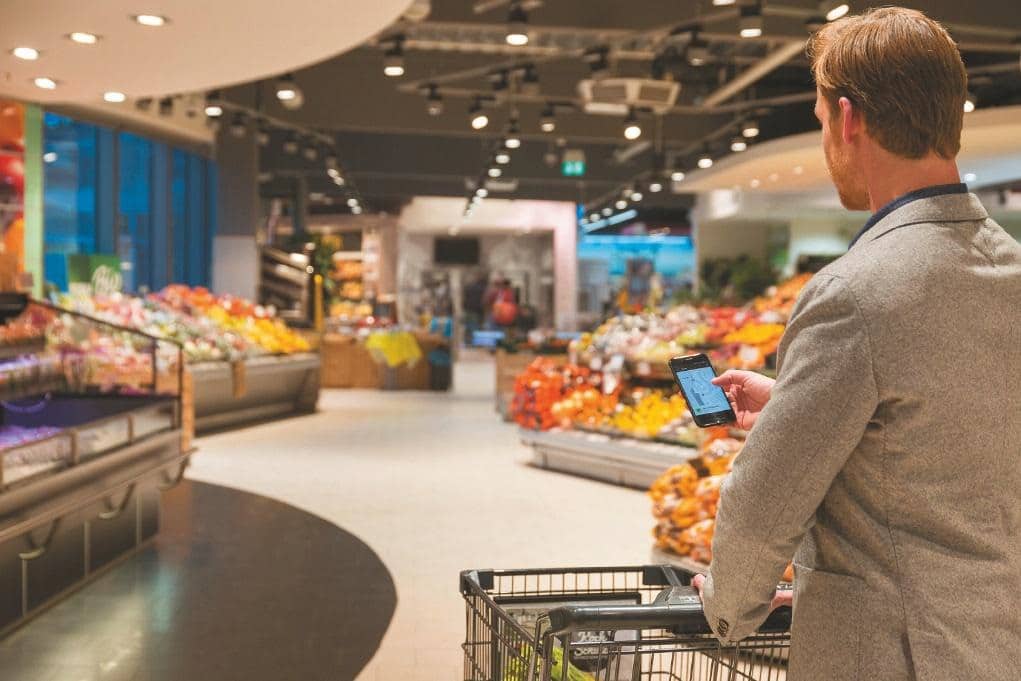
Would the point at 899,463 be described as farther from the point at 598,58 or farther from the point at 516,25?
the point at 598,58

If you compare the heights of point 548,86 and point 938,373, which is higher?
point 548,86

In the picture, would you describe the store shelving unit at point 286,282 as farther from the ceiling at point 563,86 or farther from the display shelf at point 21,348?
the display shelf at point 21,348

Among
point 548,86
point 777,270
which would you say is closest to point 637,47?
point 548,86

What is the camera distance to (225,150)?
1599cm

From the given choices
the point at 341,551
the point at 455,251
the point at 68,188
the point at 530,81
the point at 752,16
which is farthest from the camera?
the point at 455,251

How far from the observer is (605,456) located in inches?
335

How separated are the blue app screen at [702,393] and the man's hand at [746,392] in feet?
0.06

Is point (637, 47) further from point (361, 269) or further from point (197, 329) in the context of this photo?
point (361, 269)

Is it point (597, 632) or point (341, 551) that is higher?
point (597, 632)

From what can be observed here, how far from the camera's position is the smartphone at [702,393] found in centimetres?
164

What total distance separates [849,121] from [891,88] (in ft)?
0.21

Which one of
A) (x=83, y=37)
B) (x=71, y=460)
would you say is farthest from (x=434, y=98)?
(x=71, y=460)

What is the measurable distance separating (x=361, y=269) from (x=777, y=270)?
10.6m

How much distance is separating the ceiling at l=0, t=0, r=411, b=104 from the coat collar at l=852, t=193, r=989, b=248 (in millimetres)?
4221
